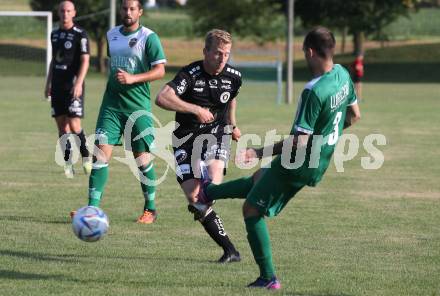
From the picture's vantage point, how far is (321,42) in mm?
6832

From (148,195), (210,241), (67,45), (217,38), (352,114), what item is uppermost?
(217,38)

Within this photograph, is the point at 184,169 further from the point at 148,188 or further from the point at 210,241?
the point at 148,188

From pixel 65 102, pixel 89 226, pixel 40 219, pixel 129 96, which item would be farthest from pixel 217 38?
pixel 65 102

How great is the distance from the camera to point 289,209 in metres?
11.5

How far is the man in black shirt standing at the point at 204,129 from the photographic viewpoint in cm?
834

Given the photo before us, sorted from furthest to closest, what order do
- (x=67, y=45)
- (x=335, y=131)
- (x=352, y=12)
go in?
1. (x=352, y=12)
2. (x=67, y=45)
3. (x=335, y=131)

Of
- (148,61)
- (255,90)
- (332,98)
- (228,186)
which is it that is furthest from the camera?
(255,90)

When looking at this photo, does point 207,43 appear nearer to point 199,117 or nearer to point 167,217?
point 199,117

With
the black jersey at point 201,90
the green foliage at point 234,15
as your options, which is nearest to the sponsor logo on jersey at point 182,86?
the black jersey at point 201,90

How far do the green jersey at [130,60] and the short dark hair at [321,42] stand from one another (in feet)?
11.0

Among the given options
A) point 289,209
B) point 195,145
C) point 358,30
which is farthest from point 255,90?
point 195,145

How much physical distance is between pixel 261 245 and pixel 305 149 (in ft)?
2.60

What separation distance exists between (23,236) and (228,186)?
8.54ft

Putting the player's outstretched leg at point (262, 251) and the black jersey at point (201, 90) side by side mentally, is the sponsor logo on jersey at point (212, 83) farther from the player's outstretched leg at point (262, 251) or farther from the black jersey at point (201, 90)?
the player's outstretched leg at point (262, 251)
